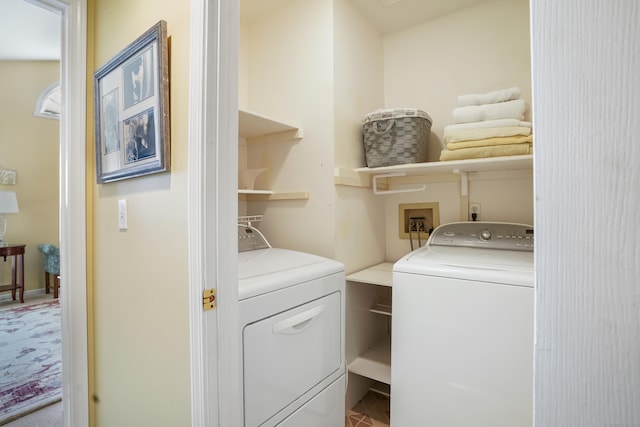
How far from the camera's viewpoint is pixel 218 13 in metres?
0.84

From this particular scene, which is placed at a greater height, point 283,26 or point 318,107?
point 283,26

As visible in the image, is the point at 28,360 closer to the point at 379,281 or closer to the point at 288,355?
the point at 288,355

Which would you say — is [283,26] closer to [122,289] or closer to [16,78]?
[122,289]

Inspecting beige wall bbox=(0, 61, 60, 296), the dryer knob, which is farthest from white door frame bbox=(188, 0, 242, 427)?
beige wall bbox=(0, 61, 60, 296)

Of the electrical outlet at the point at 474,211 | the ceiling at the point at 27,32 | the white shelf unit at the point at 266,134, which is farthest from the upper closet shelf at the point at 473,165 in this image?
the ceiling at the point at 27,32

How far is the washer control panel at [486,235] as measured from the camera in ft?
5.09

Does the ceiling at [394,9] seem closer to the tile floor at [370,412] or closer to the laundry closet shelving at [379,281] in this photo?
the laundry closet shelving at [379,281]

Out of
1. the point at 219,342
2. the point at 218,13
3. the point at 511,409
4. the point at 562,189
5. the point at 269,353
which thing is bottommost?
the point at 511,409

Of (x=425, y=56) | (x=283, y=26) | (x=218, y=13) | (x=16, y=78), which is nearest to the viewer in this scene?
(x=218, y=13)

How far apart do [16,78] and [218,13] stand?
15.7 feet

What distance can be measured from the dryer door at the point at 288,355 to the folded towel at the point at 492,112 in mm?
1162

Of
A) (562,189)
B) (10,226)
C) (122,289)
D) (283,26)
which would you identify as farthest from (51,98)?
(562,189)

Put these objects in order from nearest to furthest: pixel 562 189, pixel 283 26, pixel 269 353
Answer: pixel 562 189 < pixel 269 353 < pixel 283 26

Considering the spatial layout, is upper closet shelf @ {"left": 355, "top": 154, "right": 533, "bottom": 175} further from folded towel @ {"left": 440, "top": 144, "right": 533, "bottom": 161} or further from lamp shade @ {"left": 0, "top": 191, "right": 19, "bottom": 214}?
lamp shade @ {"left": 0, "top": 191, "right": 19, "bottom": 214}
